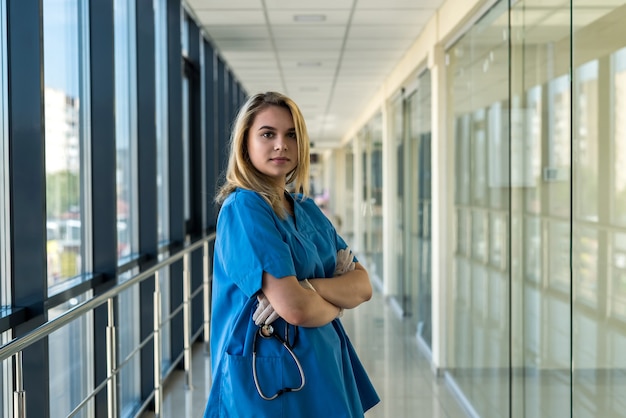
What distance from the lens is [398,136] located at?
8.30 metres

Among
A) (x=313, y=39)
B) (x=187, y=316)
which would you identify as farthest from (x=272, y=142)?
(x=313, y=39)

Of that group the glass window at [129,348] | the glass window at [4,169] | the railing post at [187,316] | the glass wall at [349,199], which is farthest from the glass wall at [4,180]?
the glass wall at [349,199]

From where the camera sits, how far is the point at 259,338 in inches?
63.4

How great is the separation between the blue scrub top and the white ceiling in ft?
11.9

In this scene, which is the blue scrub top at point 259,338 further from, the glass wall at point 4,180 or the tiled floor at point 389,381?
the tiled floor at point 389,381

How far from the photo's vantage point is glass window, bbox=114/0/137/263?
4.11 metres

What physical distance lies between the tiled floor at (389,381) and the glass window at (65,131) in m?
1.56

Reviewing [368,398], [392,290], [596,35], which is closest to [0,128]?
[368,398]

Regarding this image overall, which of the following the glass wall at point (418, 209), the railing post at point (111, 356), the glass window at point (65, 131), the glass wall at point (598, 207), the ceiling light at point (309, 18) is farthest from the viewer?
the glass wall at point (418, 209)

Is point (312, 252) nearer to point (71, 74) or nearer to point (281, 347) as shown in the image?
point (281, 347)

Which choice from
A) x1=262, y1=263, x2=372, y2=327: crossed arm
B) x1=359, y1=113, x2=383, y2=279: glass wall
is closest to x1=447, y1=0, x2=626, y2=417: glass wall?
x1=262, y1=263, x2=372, y2=327: crossed arm

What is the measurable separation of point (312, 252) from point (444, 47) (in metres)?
4.01

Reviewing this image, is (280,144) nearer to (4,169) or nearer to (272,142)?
(272,142)

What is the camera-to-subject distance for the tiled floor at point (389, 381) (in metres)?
4.43
